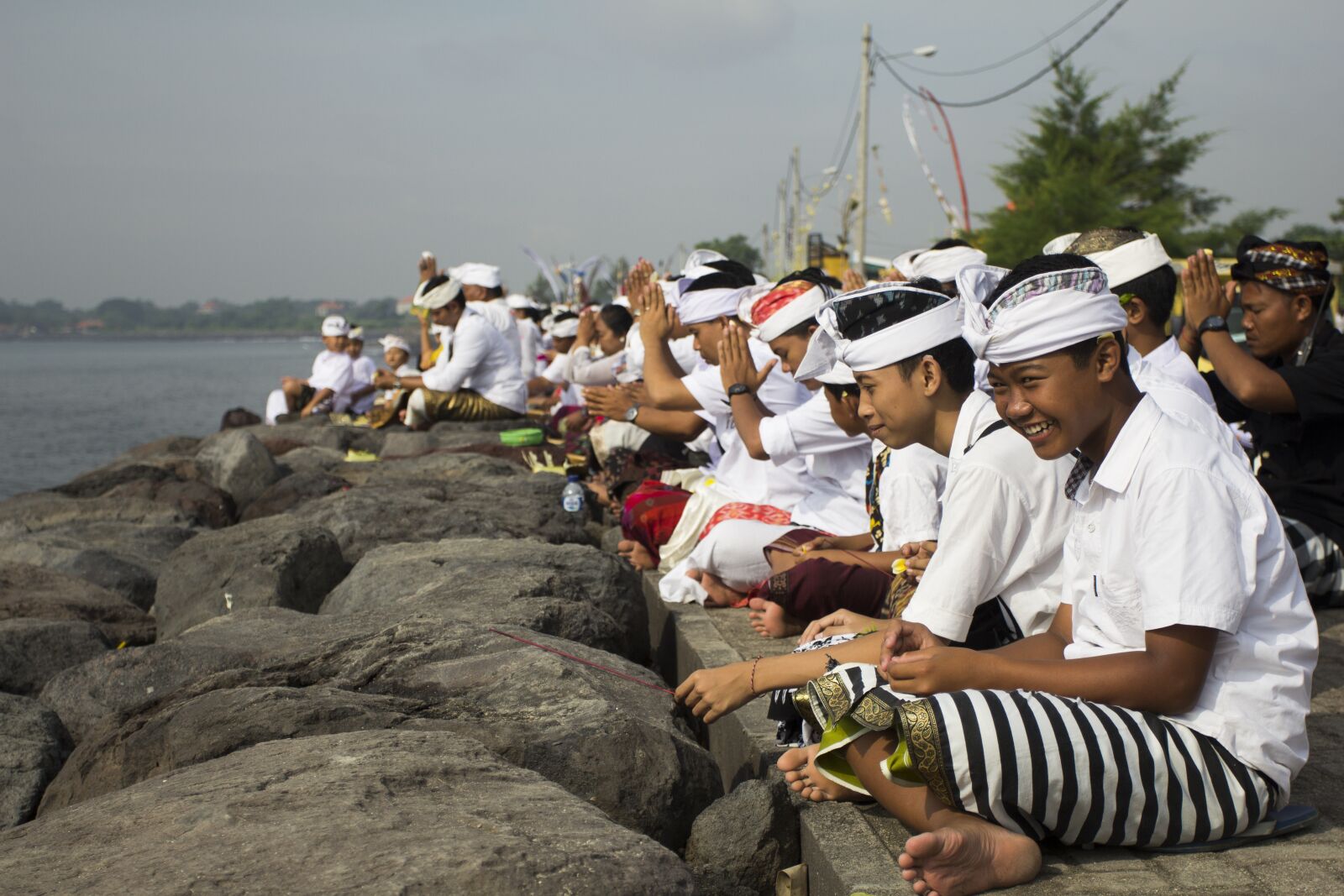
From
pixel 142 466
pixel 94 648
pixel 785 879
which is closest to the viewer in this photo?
pixel 785 879

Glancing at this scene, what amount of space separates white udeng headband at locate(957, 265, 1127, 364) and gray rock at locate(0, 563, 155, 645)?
4322 mm

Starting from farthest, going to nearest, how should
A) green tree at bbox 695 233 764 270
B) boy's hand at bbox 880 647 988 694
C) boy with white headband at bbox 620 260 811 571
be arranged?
green tree at bbox 695 233 764 270 → boy with white headband at bbox 620 260 811 571 → boy's hand at bbox 880 647 988 694

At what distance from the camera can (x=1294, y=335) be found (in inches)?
214

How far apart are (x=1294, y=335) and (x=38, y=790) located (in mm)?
5074

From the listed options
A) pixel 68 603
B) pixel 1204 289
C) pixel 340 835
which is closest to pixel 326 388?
pixel 68 603

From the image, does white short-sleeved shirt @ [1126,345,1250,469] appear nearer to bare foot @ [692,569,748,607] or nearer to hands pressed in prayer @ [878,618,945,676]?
hands pressed in prayer @ [878,618,945,676]

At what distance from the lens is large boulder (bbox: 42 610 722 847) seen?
3.34m

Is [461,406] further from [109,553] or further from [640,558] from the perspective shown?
[640,558]

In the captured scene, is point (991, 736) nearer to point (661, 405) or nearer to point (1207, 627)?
point (1207, 627)

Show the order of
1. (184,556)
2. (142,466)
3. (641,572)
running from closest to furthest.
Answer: (184,556) → (641,572) → (142,466)

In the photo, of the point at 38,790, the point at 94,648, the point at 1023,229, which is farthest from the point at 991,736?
the point at 1023,229

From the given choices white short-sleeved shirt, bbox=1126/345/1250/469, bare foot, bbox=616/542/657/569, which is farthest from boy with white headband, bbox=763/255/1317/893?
bare foot, bbox=616/542/657/569

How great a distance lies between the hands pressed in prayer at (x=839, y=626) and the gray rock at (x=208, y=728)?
117cm

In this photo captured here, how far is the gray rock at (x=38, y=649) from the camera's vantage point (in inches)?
197
